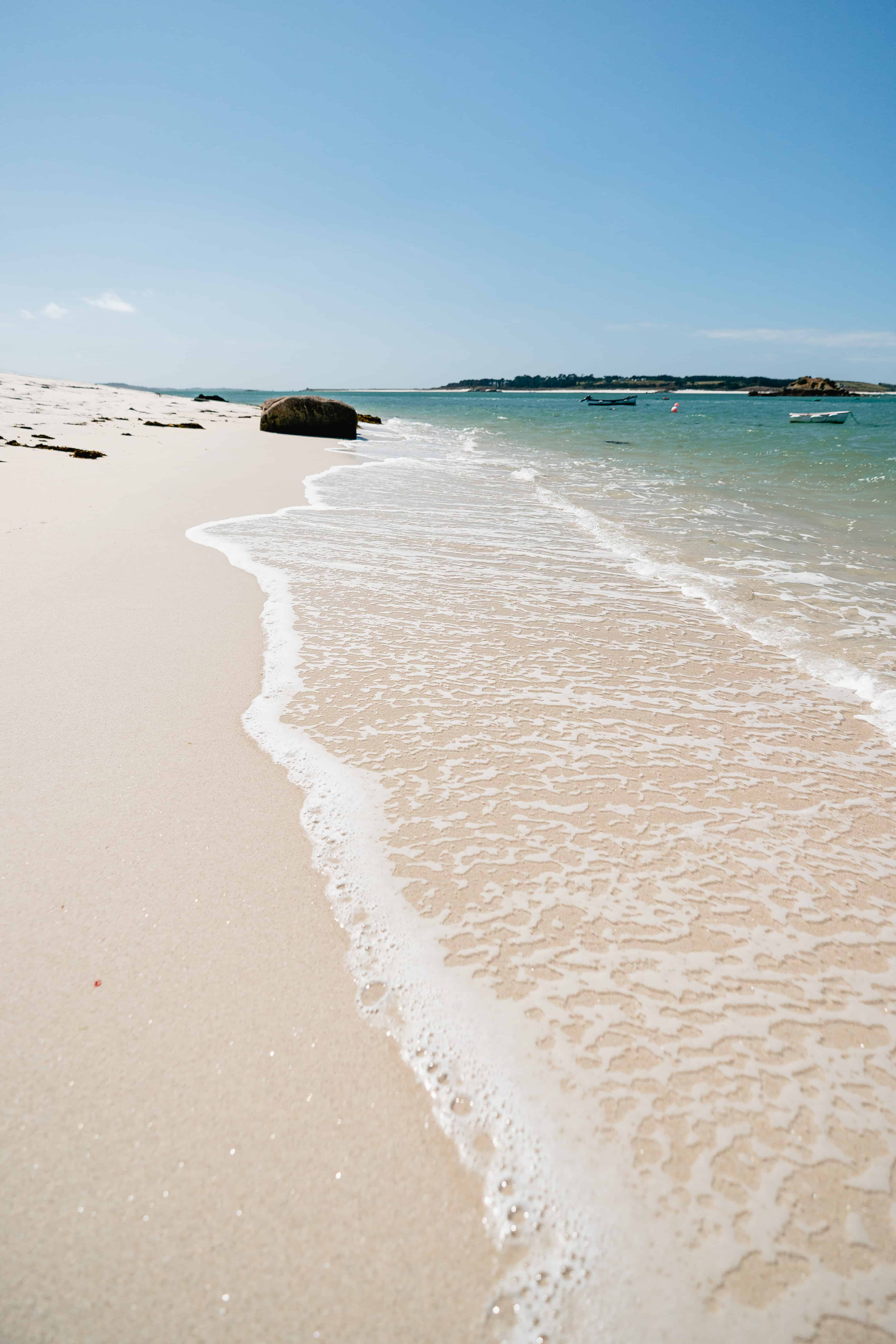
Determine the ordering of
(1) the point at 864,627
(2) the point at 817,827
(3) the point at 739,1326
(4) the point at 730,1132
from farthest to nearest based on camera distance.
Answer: (1) the point at 864,627, (2) the point at 817,827, (4) the point at 730,1132, (3) the point at 739,1326

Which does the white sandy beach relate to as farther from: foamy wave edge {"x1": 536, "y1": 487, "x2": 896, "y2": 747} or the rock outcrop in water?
the rock outcrop in water

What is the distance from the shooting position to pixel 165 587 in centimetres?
440

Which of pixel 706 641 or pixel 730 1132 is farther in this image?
pixel 706 641

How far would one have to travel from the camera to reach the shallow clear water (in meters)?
1.19

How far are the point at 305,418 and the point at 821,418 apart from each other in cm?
4706

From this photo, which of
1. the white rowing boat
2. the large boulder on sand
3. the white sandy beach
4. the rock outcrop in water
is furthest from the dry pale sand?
the rock outcrop in water

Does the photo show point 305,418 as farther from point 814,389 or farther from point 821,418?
point 814,389

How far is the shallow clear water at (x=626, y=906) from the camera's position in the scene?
47.0 inches

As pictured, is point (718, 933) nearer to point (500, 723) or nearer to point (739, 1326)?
point (739, 1326)

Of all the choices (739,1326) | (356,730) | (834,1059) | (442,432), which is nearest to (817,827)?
(834,1059)

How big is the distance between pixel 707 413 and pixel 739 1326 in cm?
6836

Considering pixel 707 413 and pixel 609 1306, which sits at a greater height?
pixel 707 413

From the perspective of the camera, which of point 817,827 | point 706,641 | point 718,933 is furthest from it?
point 706,641

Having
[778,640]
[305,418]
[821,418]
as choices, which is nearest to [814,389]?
[821,418]
